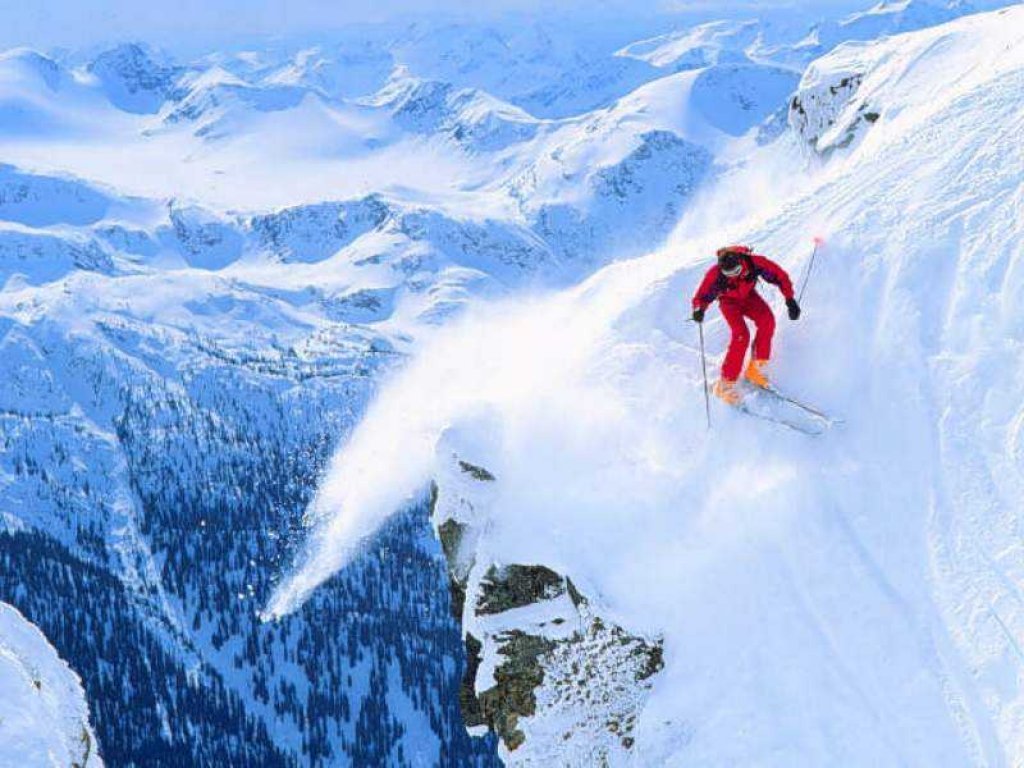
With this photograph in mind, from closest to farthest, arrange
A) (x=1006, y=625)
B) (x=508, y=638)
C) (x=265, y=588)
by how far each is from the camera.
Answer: (x=1006, y=625) → (x=508, y=638) → (x=265, y=588)

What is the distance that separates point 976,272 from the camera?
18.5 m

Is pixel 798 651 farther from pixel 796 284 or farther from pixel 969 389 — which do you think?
pixel 796 284

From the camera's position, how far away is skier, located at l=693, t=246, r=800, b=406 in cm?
1858

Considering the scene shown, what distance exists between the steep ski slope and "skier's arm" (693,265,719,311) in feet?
5.20

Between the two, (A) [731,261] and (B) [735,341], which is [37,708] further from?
(A) [731,261]

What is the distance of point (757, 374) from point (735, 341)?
0.86 m

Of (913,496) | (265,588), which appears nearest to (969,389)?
(913,496)

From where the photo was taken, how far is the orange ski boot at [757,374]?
18.4 meters

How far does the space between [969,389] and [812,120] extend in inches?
1045

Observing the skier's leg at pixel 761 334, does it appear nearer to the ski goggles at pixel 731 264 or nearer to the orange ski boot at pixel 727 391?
the orange ski boot at pixel 727 391

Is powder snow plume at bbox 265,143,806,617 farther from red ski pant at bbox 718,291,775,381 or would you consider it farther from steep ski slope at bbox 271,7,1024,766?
red ski pant at bbox 718,291,775,381

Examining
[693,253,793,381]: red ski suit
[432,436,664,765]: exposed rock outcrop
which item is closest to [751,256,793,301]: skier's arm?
[693,253,793,381]: red ski suit

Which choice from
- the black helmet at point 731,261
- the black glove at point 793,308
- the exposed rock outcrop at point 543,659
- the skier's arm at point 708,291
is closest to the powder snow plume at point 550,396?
the exposed rock outcrop at point 543,659

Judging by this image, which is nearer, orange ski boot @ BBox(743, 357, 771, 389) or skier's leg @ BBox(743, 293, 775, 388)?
orange ski boot @ BBox(743, 357, 771, 389)
